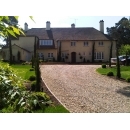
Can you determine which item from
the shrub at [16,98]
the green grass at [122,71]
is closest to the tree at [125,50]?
the green grass at [122,71]

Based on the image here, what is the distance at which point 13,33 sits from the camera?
3.49ft

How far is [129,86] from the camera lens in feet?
37.9

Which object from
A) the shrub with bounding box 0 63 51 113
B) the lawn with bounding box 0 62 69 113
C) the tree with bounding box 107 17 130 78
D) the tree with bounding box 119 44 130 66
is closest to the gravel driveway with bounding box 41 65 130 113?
the lawn with bounding box 0 62 69 113

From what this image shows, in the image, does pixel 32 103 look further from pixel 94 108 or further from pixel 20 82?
pixel 94 108

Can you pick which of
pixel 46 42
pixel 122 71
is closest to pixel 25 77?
pixel 46 42

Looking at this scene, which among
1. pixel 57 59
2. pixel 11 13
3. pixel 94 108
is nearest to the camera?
pixel 11 13

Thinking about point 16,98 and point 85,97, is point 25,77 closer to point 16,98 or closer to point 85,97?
point 85,97

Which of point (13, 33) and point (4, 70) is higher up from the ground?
point (13, 33)

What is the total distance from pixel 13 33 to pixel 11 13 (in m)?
0.09

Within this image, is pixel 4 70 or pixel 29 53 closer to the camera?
pixel 4 70
